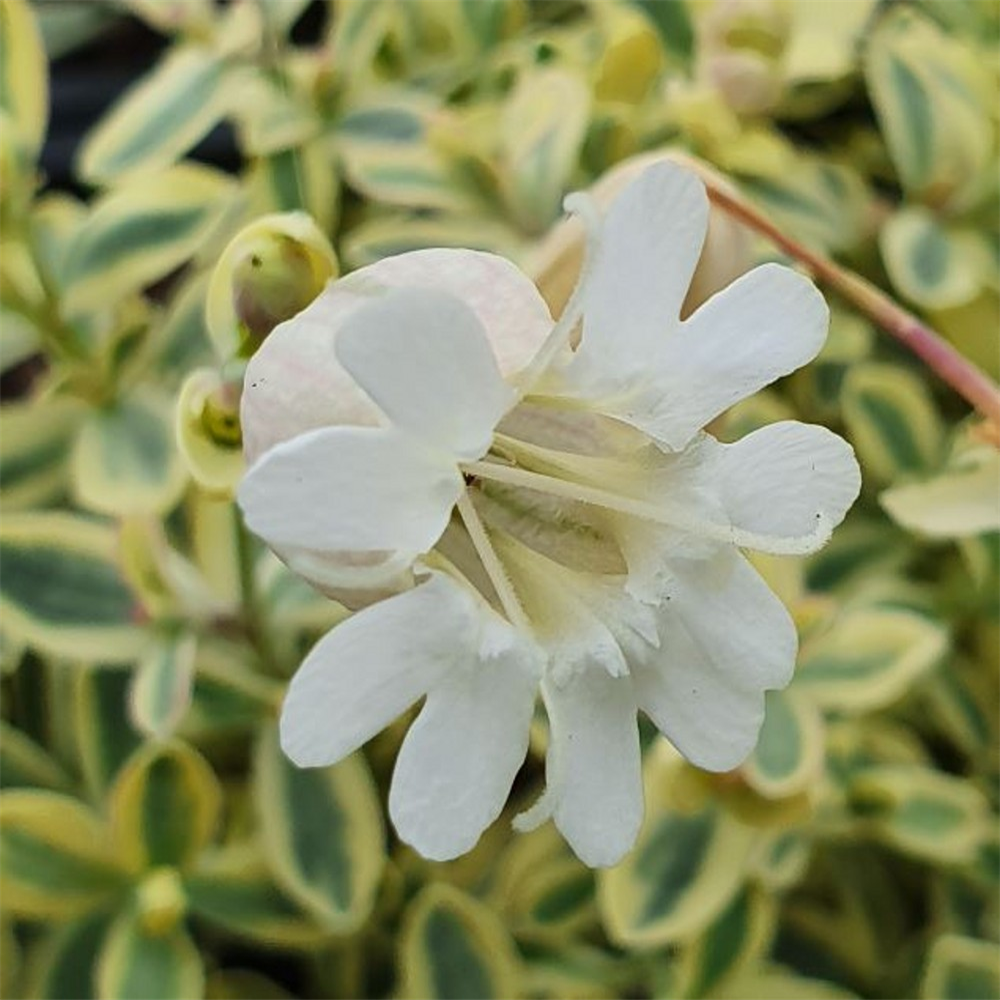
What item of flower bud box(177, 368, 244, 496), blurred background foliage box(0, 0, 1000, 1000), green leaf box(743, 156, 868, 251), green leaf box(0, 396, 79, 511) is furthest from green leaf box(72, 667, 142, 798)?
green leaf box(743, 156, 868, 251)

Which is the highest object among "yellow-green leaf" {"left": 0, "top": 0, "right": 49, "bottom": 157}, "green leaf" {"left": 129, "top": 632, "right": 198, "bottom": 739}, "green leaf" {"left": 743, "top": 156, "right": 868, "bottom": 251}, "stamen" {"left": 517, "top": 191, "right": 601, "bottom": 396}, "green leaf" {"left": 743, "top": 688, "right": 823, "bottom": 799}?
"stamen" {"left": 517, "top": 191, "right": 601, "bottom": 396}

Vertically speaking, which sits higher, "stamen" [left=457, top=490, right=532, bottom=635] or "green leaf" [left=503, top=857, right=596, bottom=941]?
"stamen" [left=457, top=490, right=532, bottom=635]

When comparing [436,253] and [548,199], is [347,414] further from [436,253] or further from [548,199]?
[548,199]

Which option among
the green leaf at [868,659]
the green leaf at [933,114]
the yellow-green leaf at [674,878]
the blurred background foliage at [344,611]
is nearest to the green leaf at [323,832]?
the blurred background foliage at [344,611]

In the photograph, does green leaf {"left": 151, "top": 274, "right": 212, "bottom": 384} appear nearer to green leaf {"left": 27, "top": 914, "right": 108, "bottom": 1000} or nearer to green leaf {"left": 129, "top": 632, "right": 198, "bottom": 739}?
green leaf {"left": 129, "top": 632, "right": 198, "bottom": 739}

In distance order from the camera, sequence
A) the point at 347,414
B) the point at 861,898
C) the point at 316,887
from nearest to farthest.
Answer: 1. the point at 347,414
2. the point at 316,887
3. the point at 861,898

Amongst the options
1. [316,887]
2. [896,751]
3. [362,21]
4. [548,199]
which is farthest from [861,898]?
[362,21]

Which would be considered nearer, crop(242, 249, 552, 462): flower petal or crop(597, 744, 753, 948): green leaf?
crop(242, 249, 552, 462): flower petal
